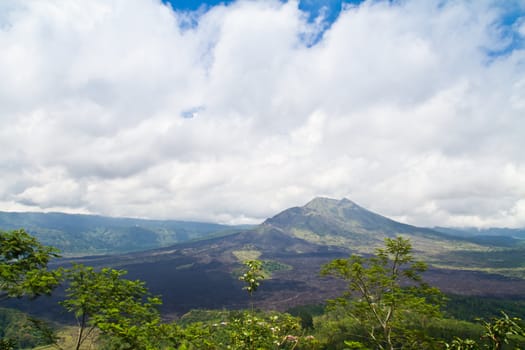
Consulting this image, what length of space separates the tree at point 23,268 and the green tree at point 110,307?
0.90 m

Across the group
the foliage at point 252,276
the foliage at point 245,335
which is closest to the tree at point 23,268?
the foliage at point 245,335

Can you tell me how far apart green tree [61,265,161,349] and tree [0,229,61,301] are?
901 mm

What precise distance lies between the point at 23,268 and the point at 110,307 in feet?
14.1

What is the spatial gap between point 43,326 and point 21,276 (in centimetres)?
242

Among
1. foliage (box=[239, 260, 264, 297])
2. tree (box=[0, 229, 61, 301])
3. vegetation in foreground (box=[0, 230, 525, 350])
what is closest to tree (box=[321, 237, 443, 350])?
vegetation in foreground (box=[0, 230, 525, 350])

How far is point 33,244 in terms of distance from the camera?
12844 millimetres

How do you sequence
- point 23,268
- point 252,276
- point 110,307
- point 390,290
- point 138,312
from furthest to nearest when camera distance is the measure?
point 390,290 < point 252,276 < point 138,312 < point 23,268 < point 110,307

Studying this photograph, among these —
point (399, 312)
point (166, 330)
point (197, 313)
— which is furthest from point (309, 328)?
point (166, 330)

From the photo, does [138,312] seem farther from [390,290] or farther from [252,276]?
[390,290]

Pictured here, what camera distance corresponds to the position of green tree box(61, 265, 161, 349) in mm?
10672

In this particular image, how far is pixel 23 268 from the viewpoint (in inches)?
479

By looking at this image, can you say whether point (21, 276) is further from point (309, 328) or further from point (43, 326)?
point (309, 328)

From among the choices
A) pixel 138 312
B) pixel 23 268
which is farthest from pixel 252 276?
pixel 23 268

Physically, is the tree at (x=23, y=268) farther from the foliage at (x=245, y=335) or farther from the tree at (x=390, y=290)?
the tree at (x=390, y=290)
